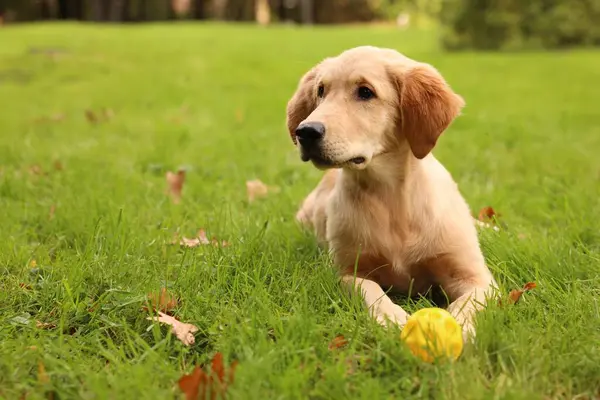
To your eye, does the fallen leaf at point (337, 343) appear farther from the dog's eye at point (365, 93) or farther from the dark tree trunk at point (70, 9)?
the dark tree trunk at point (70, 9)

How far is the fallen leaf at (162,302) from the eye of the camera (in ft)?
8.14

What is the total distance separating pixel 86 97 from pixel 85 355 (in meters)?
7.28

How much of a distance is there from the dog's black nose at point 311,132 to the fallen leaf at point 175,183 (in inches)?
70.6

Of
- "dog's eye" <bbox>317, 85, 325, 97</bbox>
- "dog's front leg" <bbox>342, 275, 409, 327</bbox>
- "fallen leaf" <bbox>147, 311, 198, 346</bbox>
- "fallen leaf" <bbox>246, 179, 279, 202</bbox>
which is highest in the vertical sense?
"dog's eye" <bbox>317, 85, 325, 97</bbox>

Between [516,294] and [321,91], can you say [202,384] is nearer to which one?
[516,294]

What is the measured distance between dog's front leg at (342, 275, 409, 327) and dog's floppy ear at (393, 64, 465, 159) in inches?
23.8

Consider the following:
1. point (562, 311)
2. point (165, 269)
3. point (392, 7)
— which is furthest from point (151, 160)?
point (392, 7)

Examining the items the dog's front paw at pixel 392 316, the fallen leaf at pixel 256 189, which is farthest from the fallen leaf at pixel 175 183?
the dog's front paw at pixel 392 316

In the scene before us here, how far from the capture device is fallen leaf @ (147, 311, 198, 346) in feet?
7.43

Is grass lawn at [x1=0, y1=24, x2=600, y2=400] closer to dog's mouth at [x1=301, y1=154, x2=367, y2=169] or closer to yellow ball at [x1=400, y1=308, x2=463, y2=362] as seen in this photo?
yellow ball at [x1=400, y1=308, x2=463, y2=362]

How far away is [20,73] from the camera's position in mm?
11156

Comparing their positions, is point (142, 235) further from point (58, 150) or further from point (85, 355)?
point (58, 150)

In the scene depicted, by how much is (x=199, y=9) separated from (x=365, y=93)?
31.8 meters

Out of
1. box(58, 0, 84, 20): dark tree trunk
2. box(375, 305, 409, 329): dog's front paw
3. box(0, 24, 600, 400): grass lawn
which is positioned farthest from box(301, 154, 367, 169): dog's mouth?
box(58, 0, 84, 20): dark tree trunk
